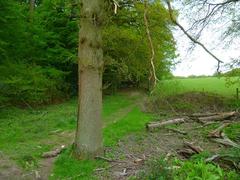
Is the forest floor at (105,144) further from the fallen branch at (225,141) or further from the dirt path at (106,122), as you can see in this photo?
the fallen branch at (225,141)

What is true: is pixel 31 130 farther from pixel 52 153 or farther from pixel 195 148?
pixel 195 148

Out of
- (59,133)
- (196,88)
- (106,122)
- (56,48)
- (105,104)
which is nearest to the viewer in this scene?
(59,133)

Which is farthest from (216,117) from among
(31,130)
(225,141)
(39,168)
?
(39,168)

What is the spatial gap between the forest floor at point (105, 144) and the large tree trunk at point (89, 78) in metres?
0.47

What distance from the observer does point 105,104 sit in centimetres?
2145

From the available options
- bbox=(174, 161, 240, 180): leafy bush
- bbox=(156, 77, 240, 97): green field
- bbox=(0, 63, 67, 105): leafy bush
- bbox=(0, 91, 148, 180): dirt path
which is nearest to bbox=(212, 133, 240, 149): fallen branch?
bbox=(174, 161, 240, 180): leafy bush

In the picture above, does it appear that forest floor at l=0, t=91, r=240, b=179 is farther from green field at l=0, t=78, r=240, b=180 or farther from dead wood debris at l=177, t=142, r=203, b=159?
dead wood debris at l=177, t=142, r=203, b=159

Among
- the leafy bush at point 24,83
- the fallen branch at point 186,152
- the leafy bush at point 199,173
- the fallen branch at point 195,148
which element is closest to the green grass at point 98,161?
the fallen branch at point 186,152

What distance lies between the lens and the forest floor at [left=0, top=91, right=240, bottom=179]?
859cm

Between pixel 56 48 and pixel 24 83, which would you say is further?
pixel 56 48

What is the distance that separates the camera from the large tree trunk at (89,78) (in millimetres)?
9305

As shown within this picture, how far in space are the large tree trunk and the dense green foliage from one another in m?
7.72

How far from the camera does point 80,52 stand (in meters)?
9.48

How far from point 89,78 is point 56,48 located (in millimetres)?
15014
